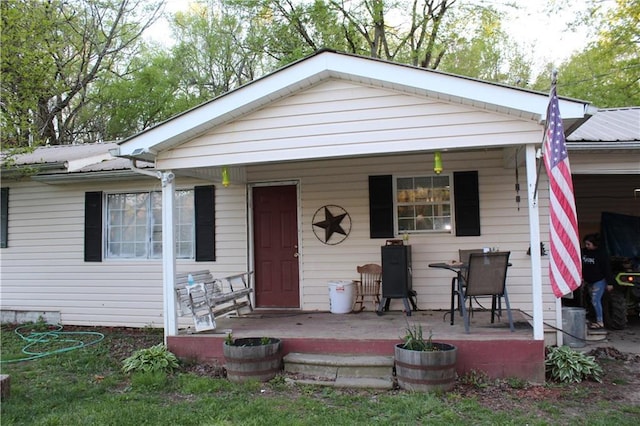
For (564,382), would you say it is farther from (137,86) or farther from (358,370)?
(137,86)

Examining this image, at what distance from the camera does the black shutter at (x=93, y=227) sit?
26.5 ft

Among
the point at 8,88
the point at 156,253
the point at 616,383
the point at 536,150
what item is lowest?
the point at 616,383

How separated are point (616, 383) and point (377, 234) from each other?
11.0 feet

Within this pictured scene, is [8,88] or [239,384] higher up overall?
[8,88]

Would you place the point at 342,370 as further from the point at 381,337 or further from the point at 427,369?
the point at 427,369

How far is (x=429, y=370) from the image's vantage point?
429 cm

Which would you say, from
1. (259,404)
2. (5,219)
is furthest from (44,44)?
(259,404)

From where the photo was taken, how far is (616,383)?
15.1 feet

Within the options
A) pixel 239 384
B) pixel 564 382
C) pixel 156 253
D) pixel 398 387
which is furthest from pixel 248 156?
pixel 564 382

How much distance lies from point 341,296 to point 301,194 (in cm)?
168

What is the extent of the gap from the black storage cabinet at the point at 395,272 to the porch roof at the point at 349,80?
2.14m

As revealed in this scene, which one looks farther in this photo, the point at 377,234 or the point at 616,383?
the point at 377,234

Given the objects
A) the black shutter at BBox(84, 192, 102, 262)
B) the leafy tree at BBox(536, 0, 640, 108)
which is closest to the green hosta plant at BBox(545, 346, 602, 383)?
the black shutter at BBox(84, 192, 102, 262)

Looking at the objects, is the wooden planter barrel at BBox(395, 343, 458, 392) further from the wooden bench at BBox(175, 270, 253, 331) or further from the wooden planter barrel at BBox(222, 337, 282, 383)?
the wooden bench at BBox(175, 270, 253, 331)
